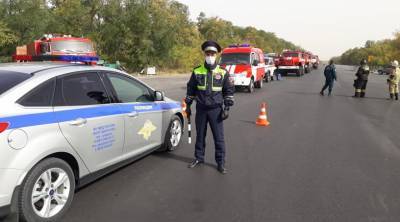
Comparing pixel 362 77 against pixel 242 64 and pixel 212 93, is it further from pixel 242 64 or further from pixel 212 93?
pixel 212 93

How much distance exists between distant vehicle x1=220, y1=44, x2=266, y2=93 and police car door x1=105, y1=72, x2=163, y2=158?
40.1 feet

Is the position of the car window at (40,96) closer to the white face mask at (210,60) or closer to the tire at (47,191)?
the tire at (47,191)

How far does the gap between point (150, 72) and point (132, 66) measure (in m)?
2.24

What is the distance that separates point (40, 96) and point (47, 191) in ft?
3.14

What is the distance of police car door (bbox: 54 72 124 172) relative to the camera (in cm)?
404

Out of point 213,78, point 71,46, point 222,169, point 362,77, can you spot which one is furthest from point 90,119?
point 362,77

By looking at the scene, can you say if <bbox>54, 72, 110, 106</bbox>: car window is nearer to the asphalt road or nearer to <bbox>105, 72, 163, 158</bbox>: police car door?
<bbox>105, 72, 163, 158</bbox>: police car door

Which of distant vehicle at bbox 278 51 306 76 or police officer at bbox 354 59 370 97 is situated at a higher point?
distant vehicle at bbox 278 51 306 76

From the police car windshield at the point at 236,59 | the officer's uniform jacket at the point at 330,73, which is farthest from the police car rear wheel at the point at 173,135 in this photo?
the officer's uniform jacket at the point at 330,73

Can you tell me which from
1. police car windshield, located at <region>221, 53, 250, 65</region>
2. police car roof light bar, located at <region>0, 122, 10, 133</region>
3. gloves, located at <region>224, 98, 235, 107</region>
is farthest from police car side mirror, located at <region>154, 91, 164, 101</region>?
police car windshield, located at <region>221, 53, 250, 65</region>

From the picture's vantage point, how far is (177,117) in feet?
21.8

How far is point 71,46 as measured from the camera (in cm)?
1603

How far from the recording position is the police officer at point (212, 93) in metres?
5.41

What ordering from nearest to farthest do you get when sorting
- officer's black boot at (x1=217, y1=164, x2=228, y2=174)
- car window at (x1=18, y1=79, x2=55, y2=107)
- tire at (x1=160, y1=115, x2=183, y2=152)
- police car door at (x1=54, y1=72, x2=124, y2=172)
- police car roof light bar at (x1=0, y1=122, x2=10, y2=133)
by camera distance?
1. police car roof light bar at (x1=0, y1=122, x2=10, y2=133)
2. car window at (x1=18, y1=79, x2=55, y2=107)
3. police car door at (x1=54, y1=72, x2=124, y2=172)
4. officer's black boot at (x1=217, y1=164, x2=228, y2=174)
5. tire at (x1=160, y1=115, x2=183, y2=152)
